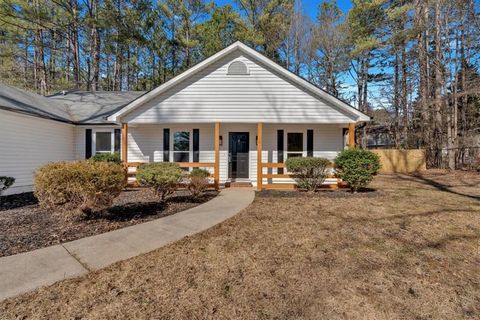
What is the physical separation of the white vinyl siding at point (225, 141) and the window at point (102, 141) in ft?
3.96

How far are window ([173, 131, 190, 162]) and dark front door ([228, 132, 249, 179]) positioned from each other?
75.6 inches

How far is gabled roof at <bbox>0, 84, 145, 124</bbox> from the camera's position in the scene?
10.2 metres

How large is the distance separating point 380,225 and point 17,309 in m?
6.03

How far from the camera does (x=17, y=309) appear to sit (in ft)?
8.48

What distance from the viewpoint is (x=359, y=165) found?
908cm

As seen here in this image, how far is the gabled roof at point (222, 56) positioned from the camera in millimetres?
10211

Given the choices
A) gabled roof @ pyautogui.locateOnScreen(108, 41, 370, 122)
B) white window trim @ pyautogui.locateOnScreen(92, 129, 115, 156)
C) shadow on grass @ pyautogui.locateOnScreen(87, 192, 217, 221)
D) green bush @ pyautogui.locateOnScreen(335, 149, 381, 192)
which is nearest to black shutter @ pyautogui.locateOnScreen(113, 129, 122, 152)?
white window trim @ pyautogui.locateOnScreen(92, 129, 115, 156)

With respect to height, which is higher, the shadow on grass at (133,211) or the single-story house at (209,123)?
the single-story house at (209,123)

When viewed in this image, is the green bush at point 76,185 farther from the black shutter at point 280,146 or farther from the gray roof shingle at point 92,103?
the black shutter at point 280,146

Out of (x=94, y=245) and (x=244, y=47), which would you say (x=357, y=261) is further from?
(x=244, y=47)

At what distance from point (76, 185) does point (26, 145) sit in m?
7.23

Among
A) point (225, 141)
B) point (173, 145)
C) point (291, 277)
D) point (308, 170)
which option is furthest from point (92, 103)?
point (291, 277)

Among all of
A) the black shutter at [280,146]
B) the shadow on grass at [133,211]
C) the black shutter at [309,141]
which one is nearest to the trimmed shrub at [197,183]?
the shadow on grass at [133,211]

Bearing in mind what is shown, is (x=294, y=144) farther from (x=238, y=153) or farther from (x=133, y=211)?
(x=133, y=211)
